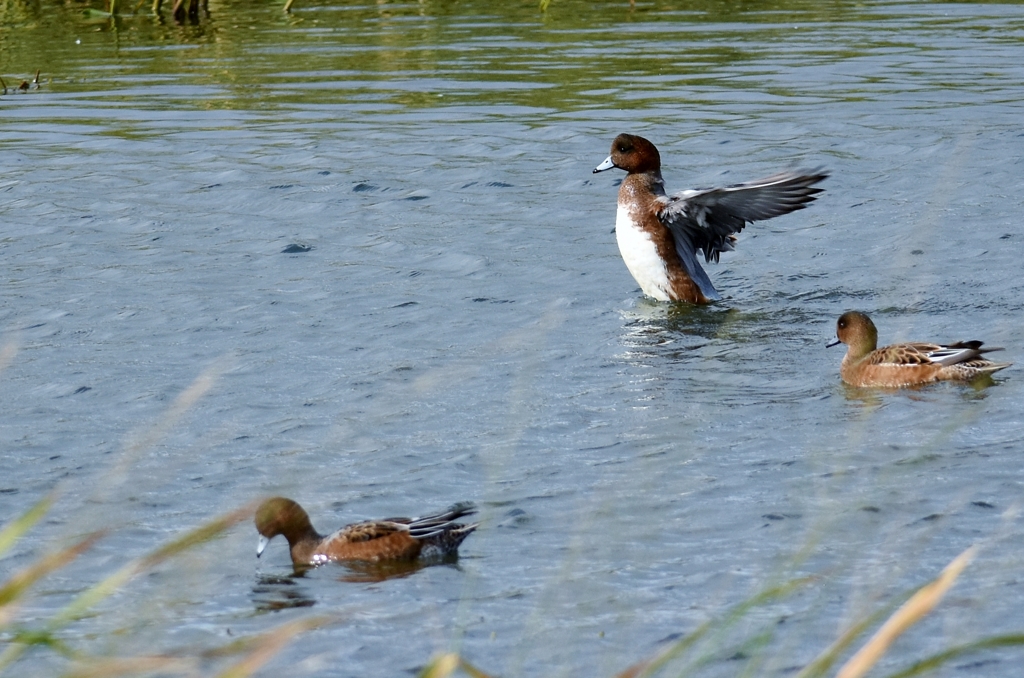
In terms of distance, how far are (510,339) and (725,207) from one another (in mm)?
2494

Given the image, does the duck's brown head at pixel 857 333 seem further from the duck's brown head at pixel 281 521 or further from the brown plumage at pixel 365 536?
the duck's brown head at pixel 281 521

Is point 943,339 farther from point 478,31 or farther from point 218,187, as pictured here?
point 478,31

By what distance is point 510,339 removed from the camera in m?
7.30

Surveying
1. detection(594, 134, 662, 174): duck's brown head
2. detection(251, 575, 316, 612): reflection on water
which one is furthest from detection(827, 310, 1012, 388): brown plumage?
detection(251, 575, 316, 612): reflection on water

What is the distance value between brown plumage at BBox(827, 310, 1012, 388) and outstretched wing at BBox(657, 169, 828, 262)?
3.91ft

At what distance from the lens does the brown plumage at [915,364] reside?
734cm

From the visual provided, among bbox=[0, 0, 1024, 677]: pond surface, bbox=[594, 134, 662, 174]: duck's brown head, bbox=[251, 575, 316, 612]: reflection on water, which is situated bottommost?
bbox=[251, 575, 316, 612]: reflection on water

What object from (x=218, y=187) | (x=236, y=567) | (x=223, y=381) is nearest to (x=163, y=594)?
(x=236, y=567)

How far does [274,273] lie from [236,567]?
470 cm

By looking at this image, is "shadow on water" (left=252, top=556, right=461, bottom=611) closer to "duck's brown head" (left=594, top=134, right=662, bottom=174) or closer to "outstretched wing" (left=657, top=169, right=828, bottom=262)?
"outstretched wing" (left=657, top=169, right=828, bottom=262)

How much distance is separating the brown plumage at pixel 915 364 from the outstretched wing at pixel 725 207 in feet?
3.91

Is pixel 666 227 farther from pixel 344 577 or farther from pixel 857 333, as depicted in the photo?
pixel 344 577

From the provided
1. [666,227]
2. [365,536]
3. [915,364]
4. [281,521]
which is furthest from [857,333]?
[281,521]

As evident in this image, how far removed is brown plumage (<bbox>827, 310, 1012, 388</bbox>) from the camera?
734cm
